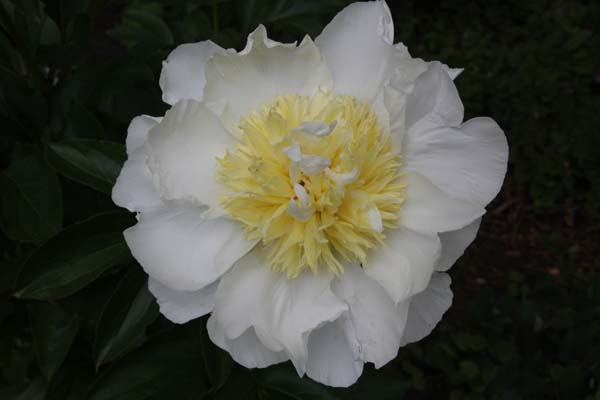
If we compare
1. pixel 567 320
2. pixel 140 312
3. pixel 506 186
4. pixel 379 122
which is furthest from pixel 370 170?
pixel 506 186

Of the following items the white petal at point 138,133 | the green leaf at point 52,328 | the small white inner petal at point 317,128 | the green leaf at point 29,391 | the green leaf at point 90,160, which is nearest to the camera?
the small white inner petal at point 317,128

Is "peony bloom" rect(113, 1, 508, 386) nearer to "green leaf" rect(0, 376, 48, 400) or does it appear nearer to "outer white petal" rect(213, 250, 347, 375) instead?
"outer white petal" rect(213, 250, 347, 375)

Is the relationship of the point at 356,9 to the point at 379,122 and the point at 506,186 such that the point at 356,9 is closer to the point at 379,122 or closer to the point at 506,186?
the point at 379,122

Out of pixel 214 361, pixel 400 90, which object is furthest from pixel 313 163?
pixel 214 361

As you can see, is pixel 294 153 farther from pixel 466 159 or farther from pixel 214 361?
pixel 214 361

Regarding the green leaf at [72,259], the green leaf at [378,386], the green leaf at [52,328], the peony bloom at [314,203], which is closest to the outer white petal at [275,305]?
the peony bloom at [314,203]

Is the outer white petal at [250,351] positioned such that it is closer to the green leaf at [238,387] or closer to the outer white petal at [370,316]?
the outer white petal at [370,316]
